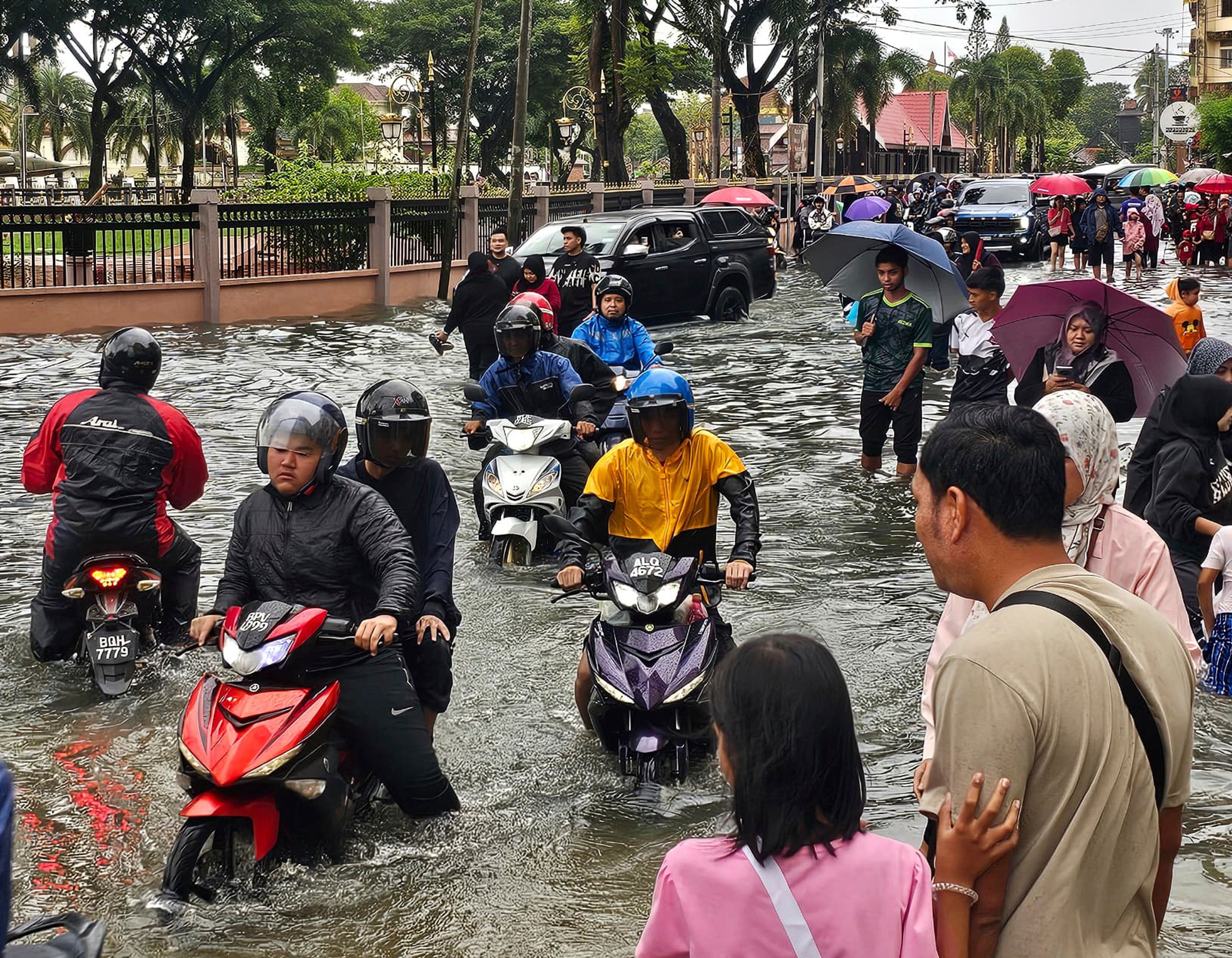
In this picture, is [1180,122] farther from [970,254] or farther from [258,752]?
[258,752]

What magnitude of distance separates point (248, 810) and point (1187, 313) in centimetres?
927

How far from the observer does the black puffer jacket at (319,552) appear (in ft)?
15.6

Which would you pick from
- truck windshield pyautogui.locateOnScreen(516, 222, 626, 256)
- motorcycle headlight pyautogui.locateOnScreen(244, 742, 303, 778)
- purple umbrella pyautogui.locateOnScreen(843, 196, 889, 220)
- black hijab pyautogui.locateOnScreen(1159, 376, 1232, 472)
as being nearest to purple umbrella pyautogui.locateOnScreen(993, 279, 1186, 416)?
black hijab pyautogui.locateOnScreen(1159, 376, 1232, 472)

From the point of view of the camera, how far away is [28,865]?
5.09m

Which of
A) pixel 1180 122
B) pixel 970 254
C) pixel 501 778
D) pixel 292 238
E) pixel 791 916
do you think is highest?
pixel 1180 122

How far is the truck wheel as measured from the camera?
837 inches

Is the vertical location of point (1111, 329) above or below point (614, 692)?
above

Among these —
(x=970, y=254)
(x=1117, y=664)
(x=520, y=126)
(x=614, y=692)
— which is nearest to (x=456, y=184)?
(x=520, y=126)

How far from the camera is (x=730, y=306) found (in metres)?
21.4

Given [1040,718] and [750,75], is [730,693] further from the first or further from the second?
[750,75]

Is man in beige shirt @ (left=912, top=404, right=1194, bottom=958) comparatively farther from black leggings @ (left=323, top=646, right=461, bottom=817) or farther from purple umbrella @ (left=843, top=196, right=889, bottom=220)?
purple umbrella @ (left=843, top=196, right=889, bottom=220)

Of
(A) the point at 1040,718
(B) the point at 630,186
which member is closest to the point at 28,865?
(A) the point at 1040,718

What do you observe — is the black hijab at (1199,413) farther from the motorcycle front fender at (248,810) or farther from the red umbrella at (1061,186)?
the red umbrella at (1061,186)

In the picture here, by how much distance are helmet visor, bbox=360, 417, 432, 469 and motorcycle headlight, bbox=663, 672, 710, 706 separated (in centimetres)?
129
